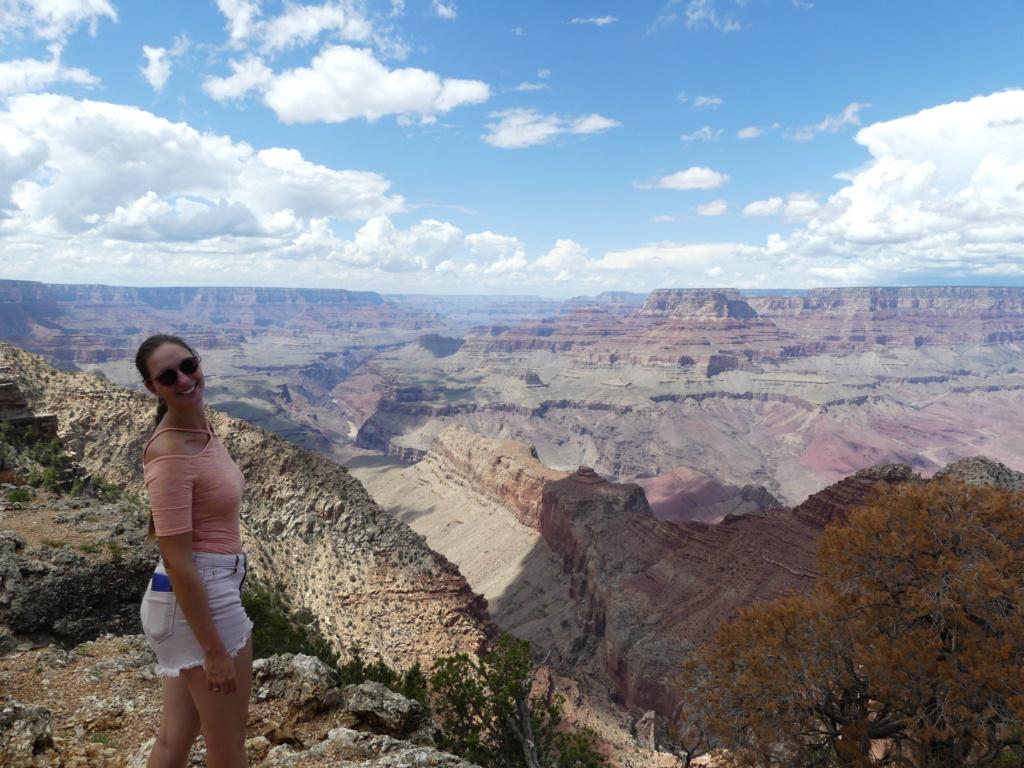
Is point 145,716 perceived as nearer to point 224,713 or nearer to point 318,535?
point 224,713

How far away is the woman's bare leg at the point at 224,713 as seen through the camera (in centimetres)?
407

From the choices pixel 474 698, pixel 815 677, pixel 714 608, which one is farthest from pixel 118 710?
pixel 714 608

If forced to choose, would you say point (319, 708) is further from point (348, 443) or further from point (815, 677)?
point (348, 443)

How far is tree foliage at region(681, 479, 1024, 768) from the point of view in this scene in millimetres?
10773

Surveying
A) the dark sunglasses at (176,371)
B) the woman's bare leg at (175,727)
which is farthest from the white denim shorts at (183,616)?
the dark sunglasses at (176,371)

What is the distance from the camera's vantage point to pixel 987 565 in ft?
35.9

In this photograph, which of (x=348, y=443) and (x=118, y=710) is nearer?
(x=118, y=710)

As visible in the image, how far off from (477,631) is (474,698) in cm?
1512

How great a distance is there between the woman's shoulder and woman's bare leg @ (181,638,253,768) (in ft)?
5.38

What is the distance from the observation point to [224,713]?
4.21m

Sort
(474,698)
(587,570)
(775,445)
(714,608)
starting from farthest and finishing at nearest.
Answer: (775,445) < (587,570) < (714,608) < (474,698)

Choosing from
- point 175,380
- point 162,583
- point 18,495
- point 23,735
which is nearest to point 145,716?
point 23,735

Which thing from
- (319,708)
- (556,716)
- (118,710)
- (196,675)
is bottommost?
(556,716)

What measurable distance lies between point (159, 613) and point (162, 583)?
0.24 metres
